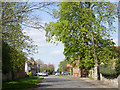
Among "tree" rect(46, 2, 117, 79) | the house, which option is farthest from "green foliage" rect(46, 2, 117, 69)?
the house

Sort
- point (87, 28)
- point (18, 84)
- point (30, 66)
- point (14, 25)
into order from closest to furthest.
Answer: point (14, 25) → point (30, 66) → point (18, 84) → point (87, 28)

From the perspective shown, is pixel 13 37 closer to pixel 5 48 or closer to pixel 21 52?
pixel 21 52

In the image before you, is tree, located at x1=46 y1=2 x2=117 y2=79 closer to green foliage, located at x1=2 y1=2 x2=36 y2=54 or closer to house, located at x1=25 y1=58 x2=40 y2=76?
house, located at x1=25 y1=58 x2=40 y2=76

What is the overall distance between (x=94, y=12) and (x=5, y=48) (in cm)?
1596

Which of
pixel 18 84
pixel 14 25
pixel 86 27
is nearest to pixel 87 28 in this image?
pixel 86 27

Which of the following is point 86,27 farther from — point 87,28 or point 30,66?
point 30,66

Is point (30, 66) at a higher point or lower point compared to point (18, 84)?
higher

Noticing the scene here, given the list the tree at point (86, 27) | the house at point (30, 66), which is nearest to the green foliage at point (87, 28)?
the tree at point (86, 27)

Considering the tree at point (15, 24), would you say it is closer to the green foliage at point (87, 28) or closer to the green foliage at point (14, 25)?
the green foliage at point (14, 25)

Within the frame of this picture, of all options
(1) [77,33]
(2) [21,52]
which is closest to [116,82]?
(2) [21,52]

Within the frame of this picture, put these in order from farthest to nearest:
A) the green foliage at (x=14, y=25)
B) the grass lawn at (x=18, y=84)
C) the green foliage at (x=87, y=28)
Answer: the green foliage at (x=87, y=28)
the grass lawn at (x=18, y=84)
the green foliage at (x=14, y=25)

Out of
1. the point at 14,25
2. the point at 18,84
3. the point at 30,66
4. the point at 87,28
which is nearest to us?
the point at 14,25

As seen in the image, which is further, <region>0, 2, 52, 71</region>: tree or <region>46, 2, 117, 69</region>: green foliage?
<region>46, 2, 117, 69</region>: green foliage

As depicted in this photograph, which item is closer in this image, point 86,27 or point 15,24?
point 15,24
